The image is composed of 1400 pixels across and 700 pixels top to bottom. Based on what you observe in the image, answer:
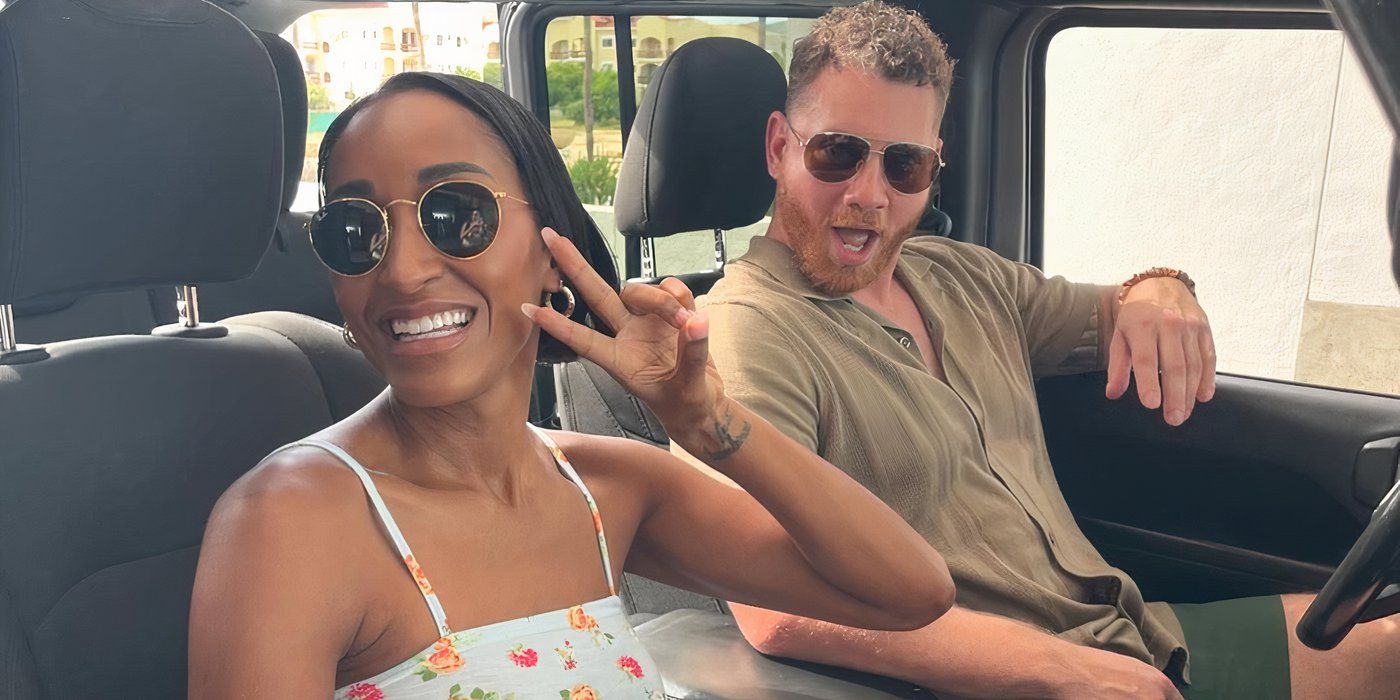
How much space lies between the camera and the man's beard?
6.64ft

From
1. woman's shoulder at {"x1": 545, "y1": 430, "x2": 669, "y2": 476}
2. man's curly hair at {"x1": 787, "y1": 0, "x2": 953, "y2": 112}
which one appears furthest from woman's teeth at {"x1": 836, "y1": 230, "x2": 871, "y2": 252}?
woman's shoulder at {"x1": 545, "y1": 430, "x2": 669, "y2": 476}

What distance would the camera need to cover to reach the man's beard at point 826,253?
2025 mm

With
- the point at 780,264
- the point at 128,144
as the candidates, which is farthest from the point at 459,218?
the point at 780,264

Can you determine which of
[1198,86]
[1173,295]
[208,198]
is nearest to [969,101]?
[1173,295]

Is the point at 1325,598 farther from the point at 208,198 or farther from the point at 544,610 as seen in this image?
the point at 208,198

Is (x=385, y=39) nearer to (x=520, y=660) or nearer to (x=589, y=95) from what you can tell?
(x=589, y=95)

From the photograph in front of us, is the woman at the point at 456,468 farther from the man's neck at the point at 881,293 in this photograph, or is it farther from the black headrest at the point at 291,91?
the black headrest at the point at 291,91

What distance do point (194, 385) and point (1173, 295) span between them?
58.5 inches

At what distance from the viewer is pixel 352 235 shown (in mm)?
1148

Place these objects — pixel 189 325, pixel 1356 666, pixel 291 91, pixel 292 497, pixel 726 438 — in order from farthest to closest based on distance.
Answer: pixel 291 91 < pixel 1356 666 < pixel 189 325 < pixel 726 438 < pixel 292 497

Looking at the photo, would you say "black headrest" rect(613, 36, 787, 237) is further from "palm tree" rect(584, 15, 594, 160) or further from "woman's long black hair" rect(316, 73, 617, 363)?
"woman's long black hair" rect(316, 73, 617, 363)

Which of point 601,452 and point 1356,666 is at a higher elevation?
point 601,452

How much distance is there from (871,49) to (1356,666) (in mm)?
1083

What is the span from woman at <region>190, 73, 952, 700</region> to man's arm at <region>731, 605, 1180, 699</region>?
0.28 metres
